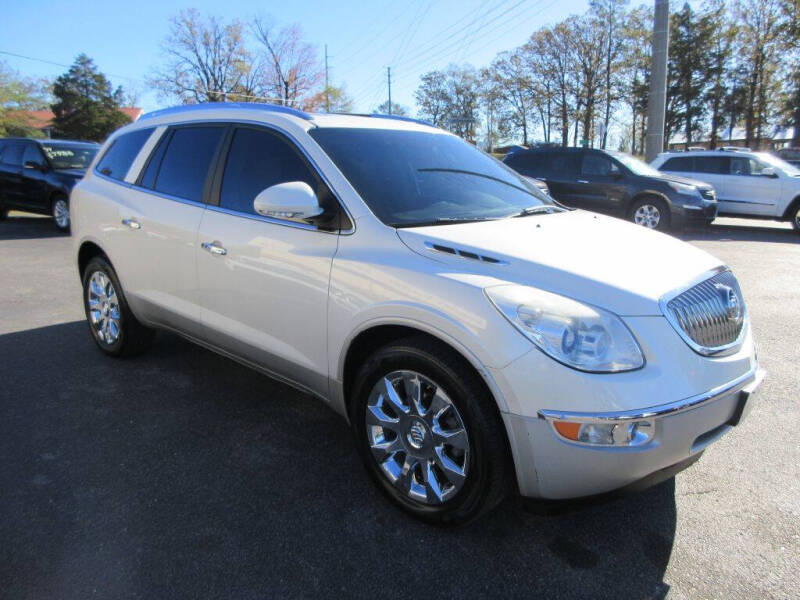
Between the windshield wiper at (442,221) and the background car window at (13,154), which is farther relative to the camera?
the background car window at (13,154)

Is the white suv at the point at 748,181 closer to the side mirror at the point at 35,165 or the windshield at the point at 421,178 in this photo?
the windshield at the point at 421,178

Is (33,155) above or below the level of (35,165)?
above

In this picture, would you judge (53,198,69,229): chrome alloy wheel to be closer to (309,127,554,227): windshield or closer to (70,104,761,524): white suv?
(70,104,761,524): white suv

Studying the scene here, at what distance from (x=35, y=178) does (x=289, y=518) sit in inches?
483

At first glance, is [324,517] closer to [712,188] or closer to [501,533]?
[501,533]

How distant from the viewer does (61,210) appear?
38.7ft

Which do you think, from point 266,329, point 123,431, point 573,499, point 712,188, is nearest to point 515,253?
point 573,499

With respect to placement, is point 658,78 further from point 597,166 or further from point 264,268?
point 264,268

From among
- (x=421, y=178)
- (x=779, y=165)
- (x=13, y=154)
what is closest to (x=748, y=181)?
(x=779, y=165)

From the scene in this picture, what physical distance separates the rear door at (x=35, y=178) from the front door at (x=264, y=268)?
34.8 ft

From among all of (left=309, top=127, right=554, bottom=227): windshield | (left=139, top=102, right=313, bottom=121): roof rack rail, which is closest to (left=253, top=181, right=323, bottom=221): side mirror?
(left=309, top=127, right=554, bottom=227): windshield

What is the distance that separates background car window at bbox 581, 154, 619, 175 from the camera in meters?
12.1

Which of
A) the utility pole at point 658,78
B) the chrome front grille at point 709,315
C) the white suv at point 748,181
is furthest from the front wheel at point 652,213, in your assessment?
the chrome front grille at point 709,315

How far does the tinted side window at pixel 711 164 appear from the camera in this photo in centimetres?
1339
